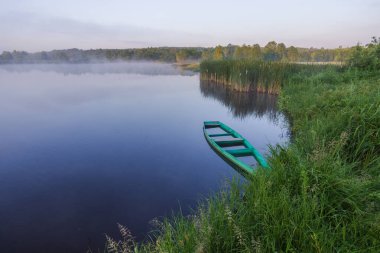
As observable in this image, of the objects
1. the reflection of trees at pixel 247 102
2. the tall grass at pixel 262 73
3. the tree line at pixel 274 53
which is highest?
the tree line at pixel 274 53

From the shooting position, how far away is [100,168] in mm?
7090

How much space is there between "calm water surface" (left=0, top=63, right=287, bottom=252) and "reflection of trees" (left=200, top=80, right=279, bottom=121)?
175 millimetres

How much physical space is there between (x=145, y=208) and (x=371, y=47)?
42.8 feet

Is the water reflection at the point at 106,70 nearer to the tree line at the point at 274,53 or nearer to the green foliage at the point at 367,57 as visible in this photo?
the tree line at the point at 274,53

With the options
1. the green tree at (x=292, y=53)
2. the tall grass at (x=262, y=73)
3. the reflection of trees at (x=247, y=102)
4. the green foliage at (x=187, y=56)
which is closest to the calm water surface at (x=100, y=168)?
the reflection of trees at (x=247, y=102)

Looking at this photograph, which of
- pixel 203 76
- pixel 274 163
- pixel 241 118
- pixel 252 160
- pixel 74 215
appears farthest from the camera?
pixel 203 76

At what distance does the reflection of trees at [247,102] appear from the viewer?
552 inches

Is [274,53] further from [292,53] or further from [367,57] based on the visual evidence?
[367,57]

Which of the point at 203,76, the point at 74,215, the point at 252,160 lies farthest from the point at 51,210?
the point at 203,76

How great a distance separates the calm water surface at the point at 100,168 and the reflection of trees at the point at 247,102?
17 cm

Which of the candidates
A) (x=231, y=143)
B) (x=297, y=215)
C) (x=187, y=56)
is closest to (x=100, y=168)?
Result: (x=231, y=143)

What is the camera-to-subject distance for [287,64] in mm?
16875

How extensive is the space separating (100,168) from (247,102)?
11.9 m

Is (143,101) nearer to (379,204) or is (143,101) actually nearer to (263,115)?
(263,115)
